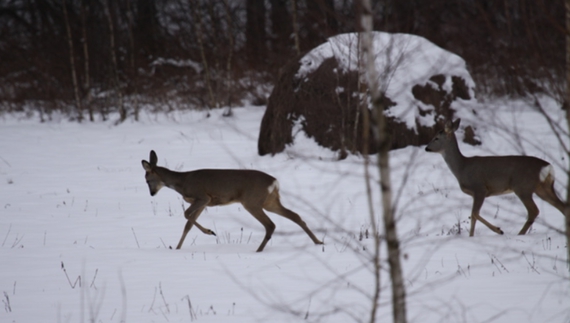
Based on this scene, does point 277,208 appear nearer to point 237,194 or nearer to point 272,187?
point 272,187

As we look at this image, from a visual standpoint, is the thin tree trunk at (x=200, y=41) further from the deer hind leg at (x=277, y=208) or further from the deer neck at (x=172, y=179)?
the deer hind leg at (x=277, y=208)

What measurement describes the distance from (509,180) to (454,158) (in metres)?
0.84

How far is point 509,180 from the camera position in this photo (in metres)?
7.32

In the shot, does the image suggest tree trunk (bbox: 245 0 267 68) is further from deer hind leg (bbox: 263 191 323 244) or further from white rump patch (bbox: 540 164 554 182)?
white rump patch (bbox: 540 164 554 182)

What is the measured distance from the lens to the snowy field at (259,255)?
172 inches

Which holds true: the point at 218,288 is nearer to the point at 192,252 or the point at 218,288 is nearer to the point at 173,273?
the point at 173,273

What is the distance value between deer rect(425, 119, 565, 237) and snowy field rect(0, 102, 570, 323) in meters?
0.24

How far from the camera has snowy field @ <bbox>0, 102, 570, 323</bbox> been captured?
4367mm

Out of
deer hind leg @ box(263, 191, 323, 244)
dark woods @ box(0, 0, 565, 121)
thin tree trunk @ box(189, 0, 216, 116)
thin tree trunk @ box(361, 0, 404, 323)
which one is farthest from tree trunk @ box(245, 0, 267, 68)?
thin tree trunk @ box(361, 0, 404, 323)

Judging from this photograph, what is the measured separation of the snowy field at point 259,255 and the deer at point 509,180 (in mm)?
243

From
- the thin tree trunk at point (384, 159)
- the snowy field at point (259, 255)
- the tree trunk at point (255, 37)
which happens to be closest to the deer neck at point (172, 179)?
the snowy field at point (259, 255)

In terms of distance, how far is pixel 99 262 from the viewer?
6.31 metres

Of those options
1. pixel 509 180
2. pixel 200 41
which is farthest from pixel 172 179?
pixel 200 41

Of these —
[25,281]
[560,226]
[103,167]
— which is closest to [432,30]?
[103,167]
